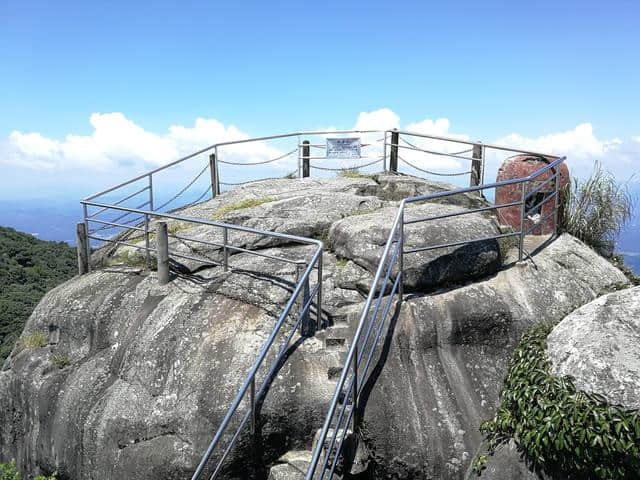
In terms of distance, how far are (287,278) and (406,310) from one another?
190cm

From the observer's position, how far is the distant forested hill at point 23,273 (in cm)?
3359

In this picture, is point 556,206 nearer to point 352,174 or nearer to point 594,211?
point 594,211

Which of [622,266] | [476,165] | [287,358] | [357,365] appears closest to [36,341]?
[287,358]

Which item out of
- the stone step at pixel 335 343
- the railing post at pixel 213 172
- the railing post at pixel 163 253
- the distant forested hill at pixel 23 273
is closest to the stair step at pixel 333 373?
the stone step at pixel 335 343

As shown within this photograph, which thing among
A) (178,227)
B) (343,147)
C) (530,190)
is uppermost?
(343,147)

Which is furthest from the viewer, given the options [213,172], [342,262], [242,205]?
[213,172]

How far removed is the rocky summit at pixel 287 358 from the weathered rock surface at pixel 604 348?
250 millimetres

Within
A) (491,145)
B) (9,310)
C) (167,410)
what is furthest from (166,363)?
(9,310)

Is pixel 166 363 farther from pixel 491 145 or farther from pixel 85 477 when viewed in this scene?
pixel 491 145

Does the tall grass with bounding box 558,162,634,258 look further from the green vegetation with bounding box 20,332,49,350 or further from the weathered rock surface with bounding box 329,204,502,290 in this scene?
the green vegetation with bounding box 20,332,49,350

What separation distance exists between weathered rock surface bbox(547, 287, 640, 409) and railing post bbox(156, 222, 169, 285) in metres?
5.77

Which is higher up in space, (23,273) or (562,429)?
(562,429)

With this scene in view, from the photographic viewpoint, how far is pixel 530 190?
32.8 ft

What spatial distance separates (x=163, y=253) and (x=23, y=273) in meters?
39.4
